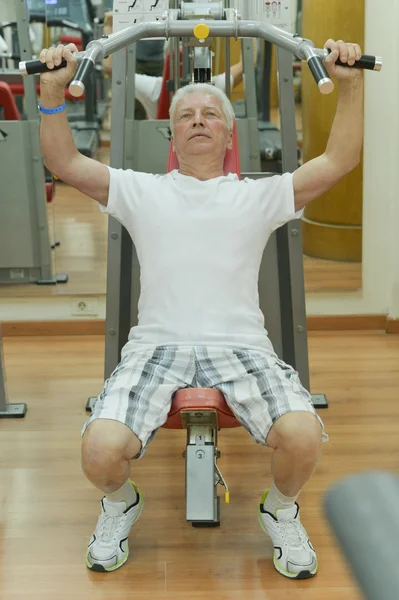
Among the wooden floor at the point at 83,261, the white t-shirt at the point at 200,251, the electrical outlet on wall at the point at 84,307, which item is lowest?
the electrical outlet on wall at the point at 84,307

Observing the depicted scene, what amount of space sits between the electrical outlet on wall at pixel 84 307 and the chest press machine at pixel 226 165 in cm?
106

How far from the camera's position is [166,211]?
2.40 metres

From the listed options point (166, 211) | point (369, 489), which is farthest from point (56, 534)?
point (369, 489)

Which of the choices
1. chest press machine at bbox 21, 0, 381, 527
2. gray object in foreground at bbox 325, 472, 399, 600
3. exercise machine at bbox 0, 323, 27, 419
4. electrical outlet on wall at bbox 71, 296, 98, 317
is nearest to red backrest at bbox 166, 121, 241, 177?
chest press machine at bbox 21, 0, 381, 527

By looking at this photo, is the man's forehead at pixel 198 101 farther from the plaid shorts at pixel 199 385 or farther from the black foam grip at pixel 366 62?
the plaid shorts at pixel 199 385

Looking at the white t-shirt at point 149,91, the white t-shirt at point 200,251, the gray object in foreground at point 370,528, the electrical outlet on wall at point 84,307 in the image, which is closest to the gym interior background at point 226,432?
the electrical outlet on wall at point 84,307

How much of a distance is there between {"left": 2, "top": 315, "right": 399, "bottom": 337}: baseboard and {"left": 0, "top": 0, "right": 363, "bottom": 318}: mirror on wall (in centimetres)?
13

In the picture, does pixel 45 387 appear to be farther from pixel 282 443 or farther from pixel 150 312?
pixel 282 443

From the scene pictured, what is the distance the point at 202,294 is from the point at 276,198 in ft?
1.11

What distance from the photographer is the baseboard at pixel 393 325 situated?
→ 13.0 feet

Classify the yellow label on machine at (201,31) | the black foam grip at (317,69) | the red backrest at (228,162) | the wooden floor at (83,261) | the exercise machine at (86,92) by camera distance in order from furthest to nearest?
the wooden floor at (83,261) < the exercise machine at (86,92) < the red backrest at (228,162) < the yellow label on machine at (201,31) < the black foam grip at (317,69)

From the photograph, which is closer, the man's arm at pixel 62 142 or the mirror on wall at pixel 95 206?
the man's arm at pixel 62 142

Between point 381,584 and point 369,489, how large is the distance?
0.15 ft

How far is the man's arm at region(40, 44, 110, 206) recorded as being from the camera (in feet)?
7.11
